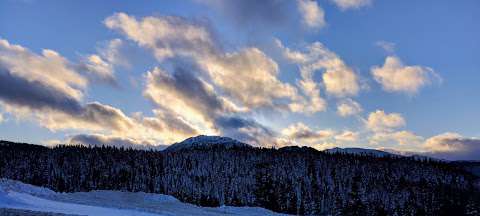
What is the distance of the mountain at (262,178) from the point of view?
362 ft

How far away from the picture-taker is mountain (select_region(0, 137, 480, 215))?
11031 centimetres

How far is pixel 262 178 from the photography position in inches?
4975

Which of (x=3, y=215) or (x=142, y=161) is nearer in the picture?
(x=3, y=215)

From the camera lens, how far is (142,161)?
486 ft

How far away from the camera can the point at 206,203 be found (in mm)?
103312

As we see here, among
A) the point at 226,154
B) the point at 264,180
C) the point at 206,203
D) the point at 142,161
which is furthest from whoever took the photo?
the point at 226,154

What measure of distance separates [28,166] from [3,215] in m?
124

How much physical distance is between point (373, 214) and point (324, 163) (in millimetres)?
45970

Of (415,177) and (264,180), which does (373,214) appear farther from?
(415,177)

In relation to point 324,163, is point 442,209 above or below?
below

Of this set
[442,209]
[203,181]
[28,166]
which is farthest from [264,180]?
[28,166]

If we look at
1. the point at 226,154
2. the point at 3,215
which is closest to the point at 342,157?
the point at 226,154

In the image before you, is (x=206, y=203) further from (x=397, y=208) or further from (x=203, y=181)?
(x=397, y=208)

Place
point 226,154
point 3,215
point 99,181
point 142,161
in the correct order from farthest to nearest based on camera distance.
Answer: point 226,154 < point 142,161 < point 99,181 < point 3,215
